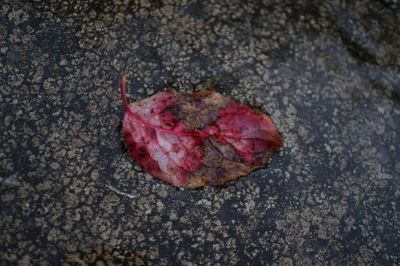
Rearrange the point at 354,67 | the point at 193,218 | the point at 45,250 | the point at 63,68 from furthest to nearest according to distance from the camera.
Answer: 1. the point at 354,67
2. the point at 63,68
3. the point at 193,218
4. the point at 45,250

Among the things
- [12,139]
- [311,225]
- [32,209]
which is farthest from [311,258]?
[12,139]

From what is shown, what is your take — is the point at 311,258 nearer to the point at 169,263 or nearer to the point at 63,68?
the point at 169,263

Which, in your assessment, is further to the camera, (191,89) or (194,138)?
(191,89)
